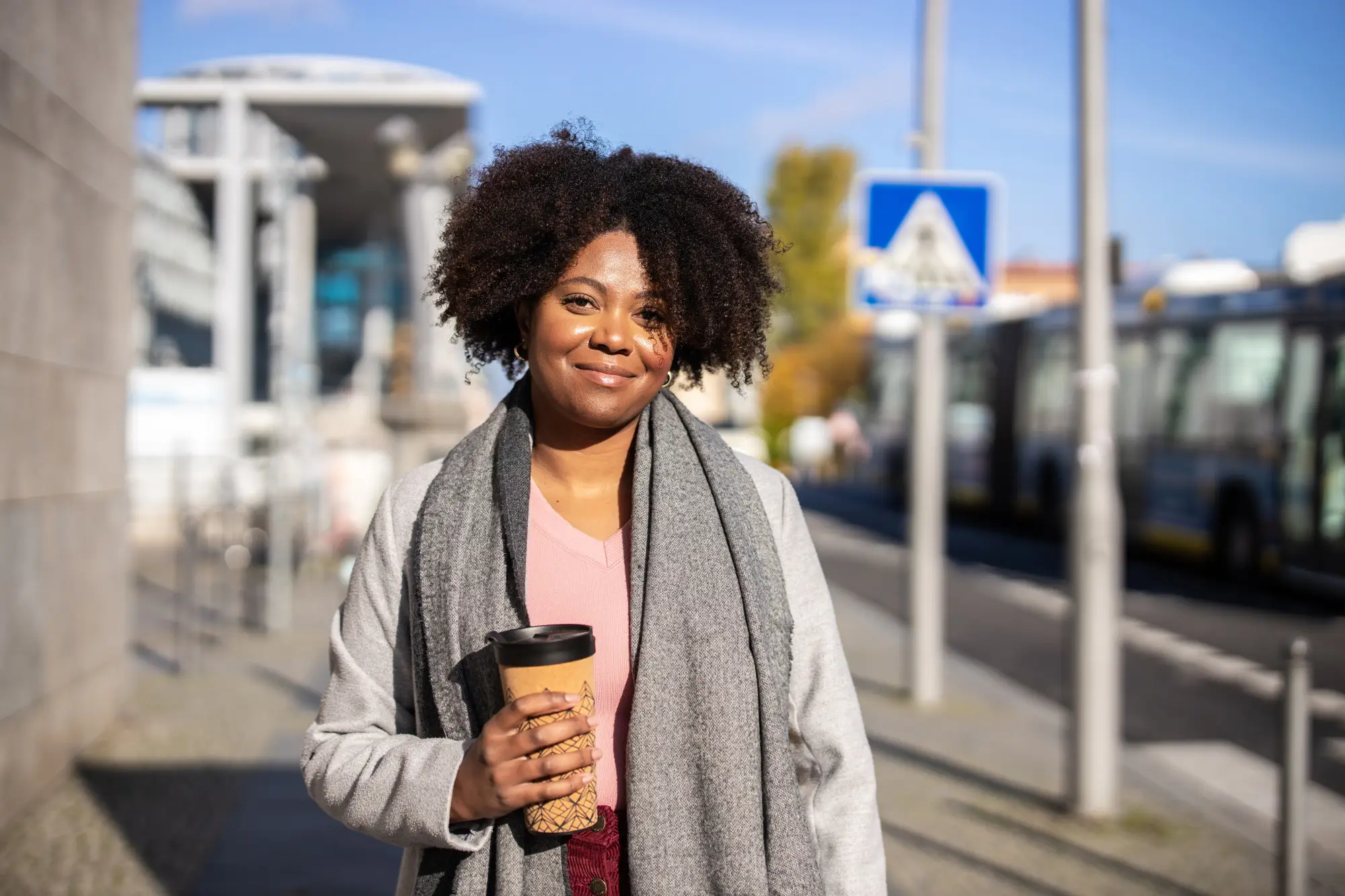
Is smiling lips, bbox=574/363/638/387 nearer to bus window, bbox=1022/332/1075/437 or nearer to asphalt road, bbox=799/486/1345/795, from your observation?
asphalt road, bbox=799/486/1345/795

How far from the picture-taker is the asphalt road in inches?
317

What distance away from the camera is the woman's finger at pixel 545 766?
1861mm

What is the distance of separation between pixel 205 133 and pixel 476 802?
27.7 meters

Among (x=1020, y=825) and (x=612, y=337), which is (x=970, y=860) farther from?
(x=612, y=337)

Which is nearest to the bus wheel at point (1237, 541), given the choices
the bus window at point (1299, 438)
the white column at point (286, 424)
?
the bus window at point (1299, 438)

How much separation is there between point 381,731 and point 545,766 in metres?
0.42

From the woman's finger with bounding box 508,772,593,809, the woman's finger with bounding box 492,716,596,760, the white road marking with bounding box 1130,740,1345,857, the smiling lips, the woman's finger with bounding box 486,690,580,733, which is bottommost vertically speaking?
the white road marking with bounding box 1130,740,1345,857

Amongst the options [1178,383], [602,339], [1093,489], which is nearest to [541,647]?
[602,339]

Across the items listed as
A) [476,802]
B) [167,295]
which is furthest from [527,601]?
[167,295]

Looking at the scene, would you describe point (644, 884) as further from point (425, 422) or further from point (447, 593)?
point (425, 422)

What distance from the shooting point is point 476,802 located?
1.94m

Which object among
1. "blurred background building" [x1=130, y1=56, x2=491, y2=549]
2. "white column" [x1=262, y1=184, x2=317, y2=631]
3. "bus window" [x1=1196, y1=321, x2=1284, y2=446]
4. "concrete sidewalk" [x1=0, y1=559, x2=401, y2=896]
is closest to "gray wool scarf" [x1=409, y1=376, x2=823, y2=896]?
"blurred background building" [x1=130, y1=56, x2=491, y2=549]

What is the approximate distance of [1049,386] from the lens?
845 inches

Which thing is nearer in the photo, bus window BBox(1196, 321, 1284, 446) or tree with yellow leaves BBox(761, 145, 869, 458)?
bus window BBox(1196, 321, 1284, 446)
